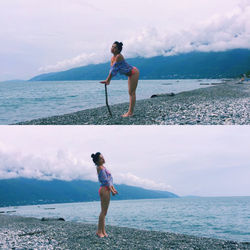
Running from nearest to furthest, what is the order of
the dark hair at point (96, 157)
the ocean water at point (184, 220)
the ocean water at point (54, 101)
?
the dark hair at point (96, 157), the ocean water at point (184, 220), the ocean water at point (54, 101)

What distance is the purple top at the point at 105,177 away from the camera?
10.7 m

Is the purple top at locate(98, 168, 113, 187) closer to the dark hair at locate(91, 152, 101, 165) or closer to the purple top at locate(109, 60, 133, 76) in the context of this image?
the dark hair at locate(91, 152, 101, 165)

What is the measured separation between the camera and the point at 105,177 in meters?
10.8

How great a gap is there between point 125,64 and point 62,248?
280 inches

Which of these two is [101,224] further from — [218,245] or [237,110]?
[237,110]

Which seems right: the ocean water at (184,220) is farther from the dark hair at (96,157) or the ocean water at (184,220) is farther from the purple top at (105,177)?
the dark hair at (96,157)

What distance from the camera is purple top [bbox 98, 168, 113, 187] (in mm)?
10710

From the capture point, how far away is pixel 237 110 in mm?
17094

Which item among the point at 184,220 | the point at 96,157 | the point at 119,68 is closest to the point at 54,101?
the point at 184,220

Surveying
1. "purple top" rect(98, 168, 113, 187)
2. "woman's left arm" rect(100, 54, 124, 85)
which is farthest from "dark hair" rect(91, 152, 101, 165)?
"woman's left arm" rect(100, 54, 124, 85)

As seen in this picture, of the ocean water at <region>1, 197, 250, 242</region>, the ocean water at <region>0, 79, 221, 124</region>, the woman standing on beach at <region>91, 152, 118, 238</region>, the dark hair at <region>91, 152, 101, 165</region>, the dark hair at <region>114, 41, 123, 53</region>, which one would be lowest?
the ocean water at <region>1, 197, 250, 242</region>

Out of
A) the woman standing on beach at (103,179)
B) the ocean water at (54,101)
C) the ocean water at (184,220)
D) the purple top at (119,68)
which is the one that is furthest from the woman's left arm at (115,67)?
the ocean water at (54,101)

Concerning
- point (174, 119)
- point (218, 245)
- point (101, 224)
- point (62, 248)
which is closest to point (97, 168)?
point (101, 224)

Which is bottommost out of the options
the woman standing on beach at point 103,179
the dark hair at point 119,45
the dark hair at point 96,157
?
the woman standing on beach at point 103,179
